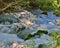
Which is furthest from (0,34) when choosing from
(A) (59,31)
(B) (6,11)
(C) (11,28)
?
(B) (6,11)

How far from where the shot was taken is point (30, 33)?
14.6 feet

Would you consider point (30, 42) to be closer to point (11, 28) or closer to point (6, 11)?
point (11, 28)

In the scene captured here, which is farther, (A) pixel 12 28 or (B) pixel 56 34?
(A) pixel 12 28

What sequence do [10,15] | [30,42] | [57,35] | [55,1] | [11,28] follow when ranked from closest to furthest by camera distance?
1. [30,42]
2. [57,35]
3. [11,28]
4. [10,15]
5. [55,1]

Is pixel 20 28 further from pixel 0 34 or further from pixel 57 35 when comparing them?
pixel 57 35

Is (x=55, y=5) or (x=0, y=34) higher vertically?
(x=0, y=34)

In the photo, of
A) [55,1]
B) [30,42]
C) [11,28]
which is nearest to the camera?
[30,42]

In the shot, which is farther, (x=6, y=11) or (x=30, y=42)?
(x=6, y=11)

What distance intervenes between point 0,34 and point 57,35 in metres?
1.00

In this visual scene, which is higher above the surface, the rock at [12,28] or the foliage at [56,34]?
the foliage at [56,34]

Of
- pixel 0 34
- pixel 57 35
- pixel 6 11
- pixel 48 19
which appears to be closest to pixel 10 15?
pixel 6 11

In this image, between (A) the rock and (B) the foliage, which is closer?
(B) the foliage

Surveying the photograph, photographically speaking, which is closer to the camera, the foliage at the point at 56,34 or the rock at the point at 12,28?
the foliage at the point at 56,34

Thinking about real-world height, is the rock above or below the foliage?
below
